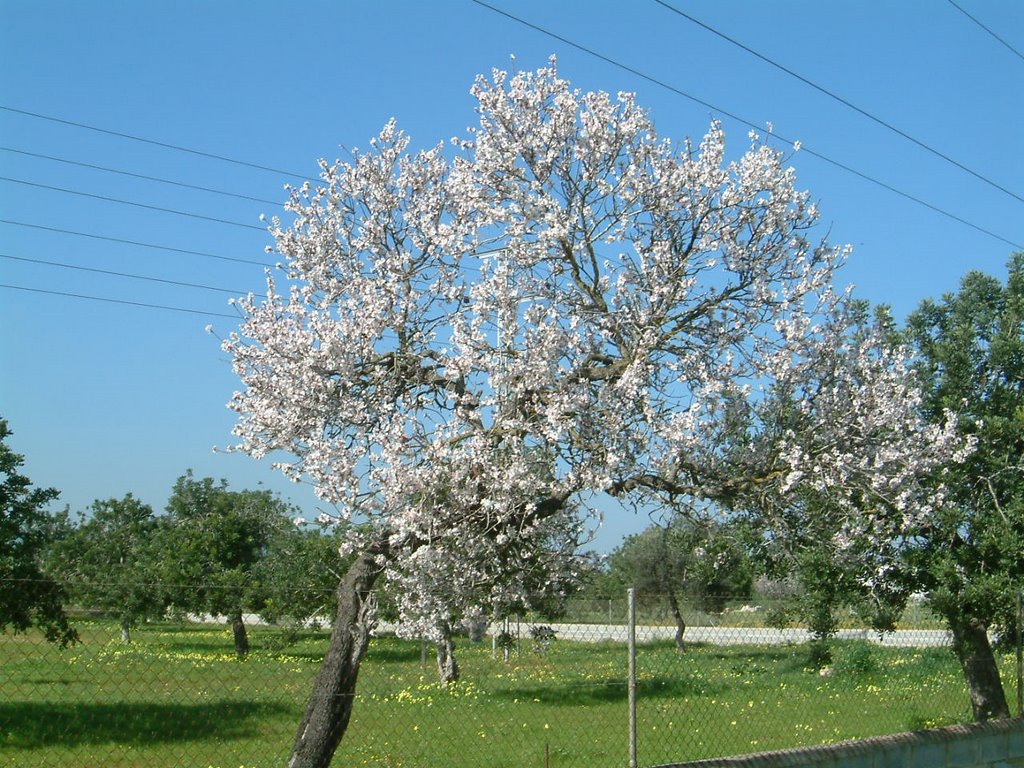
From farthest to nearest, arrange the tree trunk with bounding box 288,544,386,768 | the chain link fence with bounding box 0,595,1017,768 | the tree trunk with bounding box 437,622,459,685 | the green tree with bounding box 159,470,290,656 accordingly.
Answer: the green tree with bounding box 159,470,290,656 < the tree trunk with bounding box 437,622,459,685 < the chain link fence with bounding box 0,595,1017,768 < the tree trunk with bounding box 288,544,386,768

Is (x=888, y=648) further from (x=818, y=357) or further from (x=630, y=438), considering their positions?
(x=630, y=438)

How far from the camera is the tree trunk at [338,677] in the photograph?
753cm

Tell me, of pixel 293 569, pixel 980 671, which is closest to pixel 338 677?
pixel 980 671

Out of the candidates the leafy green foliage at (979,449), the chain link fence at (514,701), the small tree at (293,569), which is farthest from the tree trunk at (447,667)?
the leafy green foliage at (979,449)

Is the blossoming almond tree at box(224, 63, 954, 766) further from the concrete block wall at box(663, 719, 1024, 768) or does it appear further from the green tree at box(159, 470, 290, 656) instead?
the green tree at box(159, 470, 290, 656)

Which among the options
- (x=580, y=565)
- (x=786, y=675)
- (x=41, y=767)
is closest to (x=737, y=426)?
(x=580, y=565)

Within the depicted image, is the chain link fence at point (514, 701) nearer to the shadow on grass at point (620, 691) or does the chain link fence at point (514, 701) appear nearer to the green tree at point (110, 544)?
the shadow on grass at point (620, 691)

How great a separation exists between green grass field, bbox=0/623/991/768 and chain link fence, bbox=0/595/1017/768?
0.14ft

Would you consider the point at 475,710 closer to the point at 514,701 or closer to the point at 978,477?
the point at 514,701

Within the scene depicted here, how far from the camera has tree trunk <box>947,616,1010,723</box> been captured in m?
10.4

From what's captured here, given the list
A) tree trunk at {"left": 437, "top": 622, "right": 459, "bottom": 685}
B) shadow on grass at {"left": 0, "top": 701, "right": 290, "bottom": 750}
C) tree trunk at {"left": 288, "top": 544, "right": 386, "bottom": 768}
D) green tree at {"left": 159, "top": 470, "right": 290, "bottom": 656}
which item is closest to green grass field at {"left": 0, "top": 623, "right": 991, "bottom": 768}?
shadow on grass at {"left": 0, "top": 701, "right": 290, "bottom": 750}

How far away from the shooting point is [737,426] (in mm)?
9164

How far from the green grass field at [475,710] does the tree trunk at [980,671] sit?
0.27 meters

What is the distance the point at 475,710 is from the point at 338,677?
756cm
